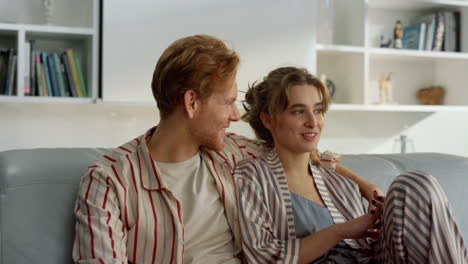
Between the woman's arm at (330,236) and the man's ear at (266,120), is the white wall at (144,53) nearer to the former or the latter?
the man's ear at (266,120)

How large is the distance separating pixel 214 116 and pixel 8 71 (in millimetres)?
1445

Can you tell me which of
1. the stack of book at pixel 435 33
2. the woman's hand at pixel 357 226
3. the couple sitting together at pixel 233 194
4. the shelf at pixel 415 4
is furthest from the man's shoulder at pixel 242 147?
the stack of book at pixel 435 33

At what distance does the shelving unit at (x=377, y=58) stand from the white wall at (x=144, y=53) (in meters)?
0.28

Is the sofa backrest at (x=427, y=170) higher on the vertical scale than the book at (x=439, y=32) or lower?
lower

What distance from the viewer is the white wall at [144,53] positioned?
2.53 meters

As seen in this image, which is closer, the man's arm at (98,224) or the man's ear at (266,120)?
the man's arm at (98,224)

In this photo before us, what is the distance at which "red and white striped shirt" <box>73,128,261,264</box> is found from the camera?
4.31 feet

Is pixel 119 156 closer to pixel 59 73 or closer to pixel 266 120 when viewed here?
pixel 266 120

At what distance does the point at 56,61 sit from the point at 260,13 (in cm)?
106

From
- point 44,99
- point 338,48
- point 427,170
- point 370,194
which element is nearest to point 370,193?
point 370,194

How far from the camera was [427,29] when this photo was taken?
322cm

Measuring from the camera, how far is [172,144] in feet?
5.04

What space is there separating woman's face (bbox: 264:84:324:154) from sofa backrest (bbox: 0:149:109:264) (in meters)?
0.63

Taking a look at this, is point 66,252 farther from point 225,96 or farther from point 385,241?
point 385,241
